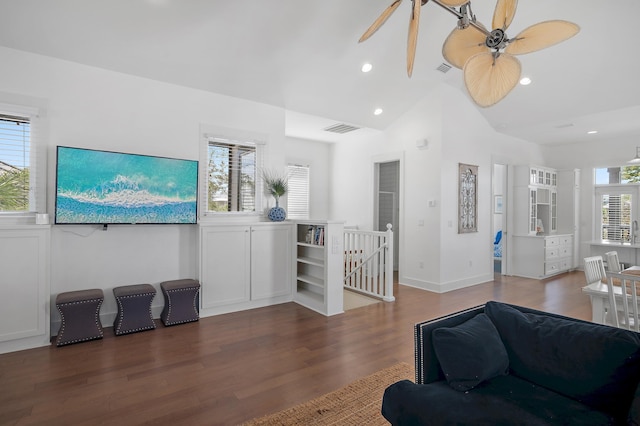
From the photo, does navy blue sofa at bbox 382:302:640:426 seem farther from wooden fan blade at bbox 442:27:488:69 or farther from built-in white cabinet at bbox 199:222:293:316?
built-in white cabinet at bbox 199:222:293:316

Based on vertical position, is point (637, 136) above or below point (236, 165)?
above

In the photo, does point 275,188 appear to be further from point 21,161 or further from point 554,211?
point 554,211

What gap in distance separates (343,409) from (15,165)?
149 inches

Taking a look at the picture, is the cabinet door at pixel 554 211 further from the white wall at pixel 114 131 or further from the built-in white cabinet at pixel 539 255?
the white wall at pixel 114 131

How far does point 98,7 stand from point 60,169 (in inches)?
62.3

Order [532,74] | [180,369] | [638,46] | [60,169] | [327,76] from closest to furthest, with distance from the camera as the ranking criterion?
[180,369] < [60,169] < [638,46] < [327,76] < [532,74]

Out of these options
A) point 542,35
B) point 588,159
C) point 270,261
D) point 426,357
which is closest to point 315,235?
point 270,261

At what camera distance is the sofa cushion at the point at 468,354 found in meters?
1.73

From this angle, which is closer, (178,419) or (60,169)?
(178,419)

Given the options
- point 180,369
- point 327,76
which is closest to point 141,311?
point 180,369

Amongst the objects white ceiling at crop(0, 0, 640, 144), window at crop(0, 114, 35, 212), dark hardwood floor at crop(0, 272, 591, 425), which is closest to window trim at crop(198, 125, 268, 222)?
white ceiling at crop(0, 0, 640, 144)

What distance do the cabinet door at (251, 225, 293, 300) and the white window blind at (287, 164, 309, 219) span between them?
273 cm

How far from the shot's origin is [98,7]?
10.1 ft

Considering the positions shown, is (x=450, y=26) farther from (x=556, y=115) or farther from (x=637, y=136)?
(x=637, y=136)
